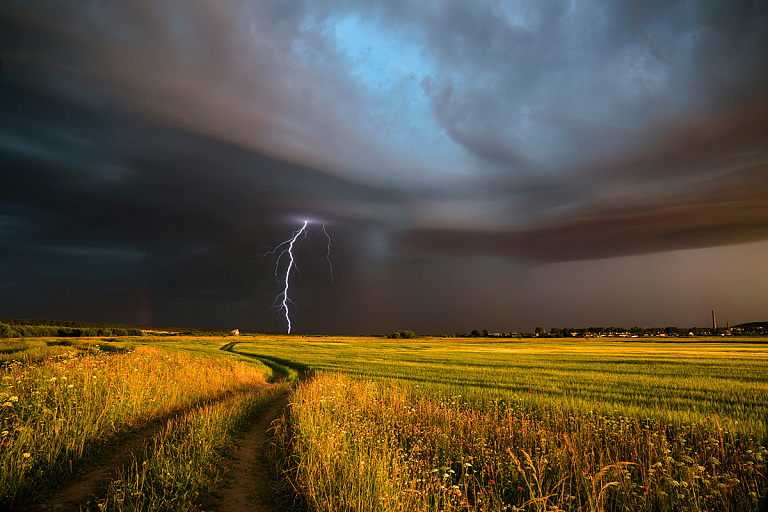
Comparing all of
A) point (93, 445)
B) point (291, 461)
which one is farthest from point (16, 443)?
point (291, 461)

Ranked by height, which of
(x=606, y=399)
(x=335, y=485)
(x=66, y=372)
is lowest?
(x=606, y=399)

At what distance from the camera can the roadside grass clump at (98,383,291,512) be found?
6.38m

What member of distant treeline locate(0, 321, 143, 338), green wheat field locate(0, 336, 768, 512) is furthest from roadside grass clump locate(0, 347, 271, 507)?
distant treeline locate(0, 321, 143, 338)

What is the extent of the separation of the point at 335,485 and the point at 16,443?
6979 mm

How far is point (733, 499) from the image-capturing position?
6.40 metres

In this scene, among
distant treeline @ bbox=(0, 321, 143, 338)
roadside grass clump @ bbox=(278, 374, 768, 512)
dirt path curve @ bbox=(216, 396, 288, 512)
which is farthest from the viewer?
distant treeline @ bbox=(0, 321, 143, 338)

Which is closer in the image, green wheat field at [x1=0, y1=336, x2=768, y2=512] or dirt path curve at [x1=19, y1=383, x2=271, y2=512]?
green wheat field at [x1=0, y1=336, x2=768, y2=512]

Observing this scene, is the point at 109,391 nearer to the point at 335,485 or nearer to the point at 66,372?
the point at 66,372

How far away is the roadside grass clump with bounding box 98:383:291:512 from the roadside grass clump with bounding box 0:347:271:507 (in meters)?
1.49

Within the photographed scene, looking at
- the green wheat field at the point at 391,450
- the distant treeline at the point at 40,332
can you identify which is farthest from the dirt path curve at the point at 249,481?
the distant treeline at the point at 40,332

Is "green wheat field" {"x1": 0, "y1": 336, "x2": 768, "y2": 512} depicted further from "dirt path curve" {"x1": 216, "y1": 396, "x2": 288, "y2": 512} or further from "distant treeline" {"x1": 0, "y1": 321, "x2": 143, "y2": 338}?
"distant treeline" {"x1": 0, "y1": 321, "x2": 143, "y2": 338}

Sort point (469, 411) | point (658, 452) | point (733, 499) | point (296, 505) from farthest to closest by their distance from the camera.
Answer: point (469, 411), point (658, 452), point (296, 505), point (733, 499)

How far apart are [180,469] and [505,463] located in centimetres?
684

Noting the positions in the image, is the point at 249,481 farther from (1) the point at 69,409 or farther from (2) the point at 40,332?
(2) the point at 40,332
